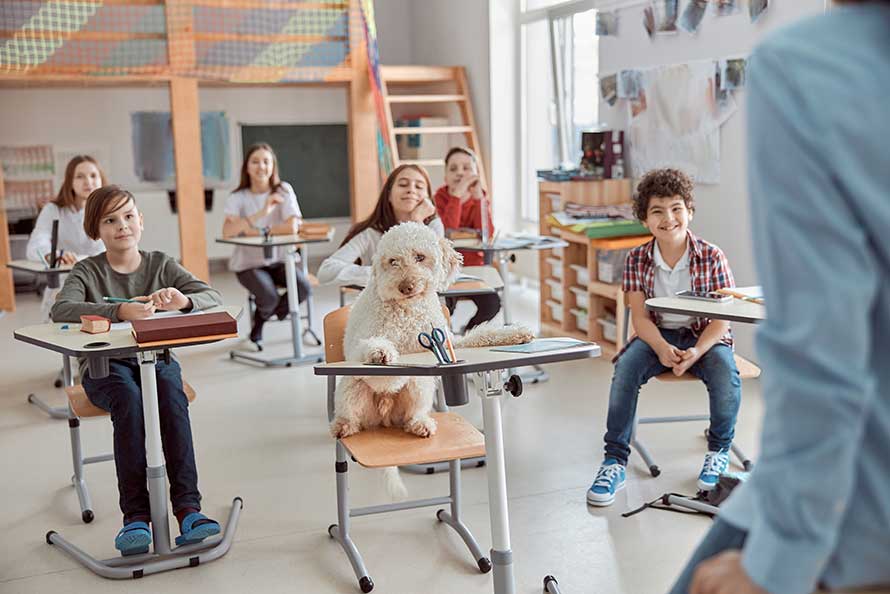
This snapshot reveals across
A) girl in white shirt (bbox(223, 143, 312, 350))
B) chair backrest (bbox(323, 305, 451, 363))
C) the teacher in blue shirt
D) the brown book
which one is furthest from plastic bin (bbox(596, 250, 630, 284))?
the teacher in blue shirt

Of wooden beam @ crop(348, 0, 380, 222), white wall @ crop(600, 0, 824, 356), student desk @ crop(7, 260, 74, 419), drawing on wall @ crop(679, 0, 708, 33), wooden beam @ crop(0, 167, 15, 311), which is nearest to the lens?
student desk @ crop(7, 260, 74, 419)

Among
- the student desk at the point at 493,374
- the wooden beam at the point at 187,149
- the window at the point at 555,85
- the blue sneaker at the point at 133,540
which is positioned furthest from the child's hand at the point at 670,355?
the wooden beam at the point at 187,149

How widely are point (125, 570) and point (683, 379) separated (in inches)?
76.3

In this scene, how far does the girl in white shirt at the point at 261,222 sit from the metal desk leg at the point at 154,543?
8.97 feet

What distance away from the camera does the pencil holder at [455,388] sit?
2.09 m

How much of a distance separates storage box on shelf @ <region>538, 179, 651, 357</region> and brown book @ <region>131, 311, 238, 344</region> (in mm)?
2698

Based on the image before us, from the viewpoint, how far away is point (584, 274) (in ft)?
18.3

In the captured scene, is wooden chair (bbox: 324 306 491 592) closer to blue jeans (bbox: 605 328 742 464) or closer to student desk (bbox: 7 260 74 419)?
blue jeans (bbox: 605 328 742 464)

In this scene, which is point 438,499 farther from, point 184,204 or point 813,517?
point 184,204

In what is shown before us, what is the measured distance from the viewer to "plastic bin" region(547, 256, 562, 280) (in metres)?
5.91

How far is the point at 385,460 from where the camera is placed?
244 cm

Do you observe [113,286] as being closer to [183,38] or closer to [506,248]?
[506,248]

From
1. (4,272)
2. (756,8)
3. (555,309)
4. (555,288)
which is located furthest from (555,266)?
(4,272)

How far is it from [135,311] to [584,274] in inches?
128
